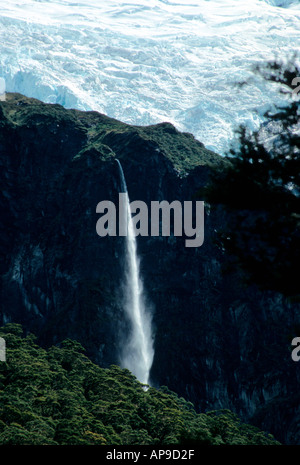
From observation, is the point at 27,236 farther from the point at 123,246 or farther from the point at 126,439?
the point at 126,439

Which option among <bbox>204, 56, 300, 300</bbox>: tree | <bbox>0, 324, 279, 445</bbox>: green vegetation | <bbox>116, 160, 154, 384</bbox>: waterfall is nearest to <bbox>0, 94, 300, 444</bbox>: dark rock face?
<bbox>116, 160, 154, 384</bbox>: waterfall

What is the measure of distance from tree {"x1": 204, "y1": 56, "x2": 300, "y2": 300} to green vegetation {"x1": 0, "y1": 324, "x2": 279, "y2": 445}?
30.1m

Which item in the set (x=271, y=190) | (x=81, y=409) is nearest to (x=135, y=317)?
(x=81, y=409)

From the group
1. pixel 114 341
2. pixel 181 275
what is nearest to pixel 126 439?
pixel 114 341

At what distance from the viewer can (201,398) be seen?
131 meters

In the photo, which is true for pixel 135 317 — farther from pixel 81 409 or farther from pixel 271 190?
pixel 271 190

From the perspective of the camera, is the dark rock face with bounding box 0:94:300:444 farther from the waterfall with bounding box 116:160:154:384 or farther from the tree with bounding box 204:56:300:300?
the tree with bounding box 204:56:300:300

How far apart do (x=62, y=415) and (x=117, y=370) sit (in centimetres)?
3239

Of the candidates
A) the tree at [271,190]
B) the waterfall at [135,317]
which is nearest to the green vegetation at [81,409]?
the waterfall at [135,317]

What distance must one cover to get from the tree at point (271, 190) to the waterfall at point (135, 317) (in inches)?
3823

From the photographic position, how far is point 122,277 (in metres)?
140

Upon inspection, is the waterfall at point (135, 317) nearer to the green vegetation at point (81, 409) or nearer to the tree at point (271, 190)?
the green vegetation at point (81, 409)

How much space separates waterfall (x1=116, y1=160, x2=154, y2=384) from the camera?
13188 centimetres

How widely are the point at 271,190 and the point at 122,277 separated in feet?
347
